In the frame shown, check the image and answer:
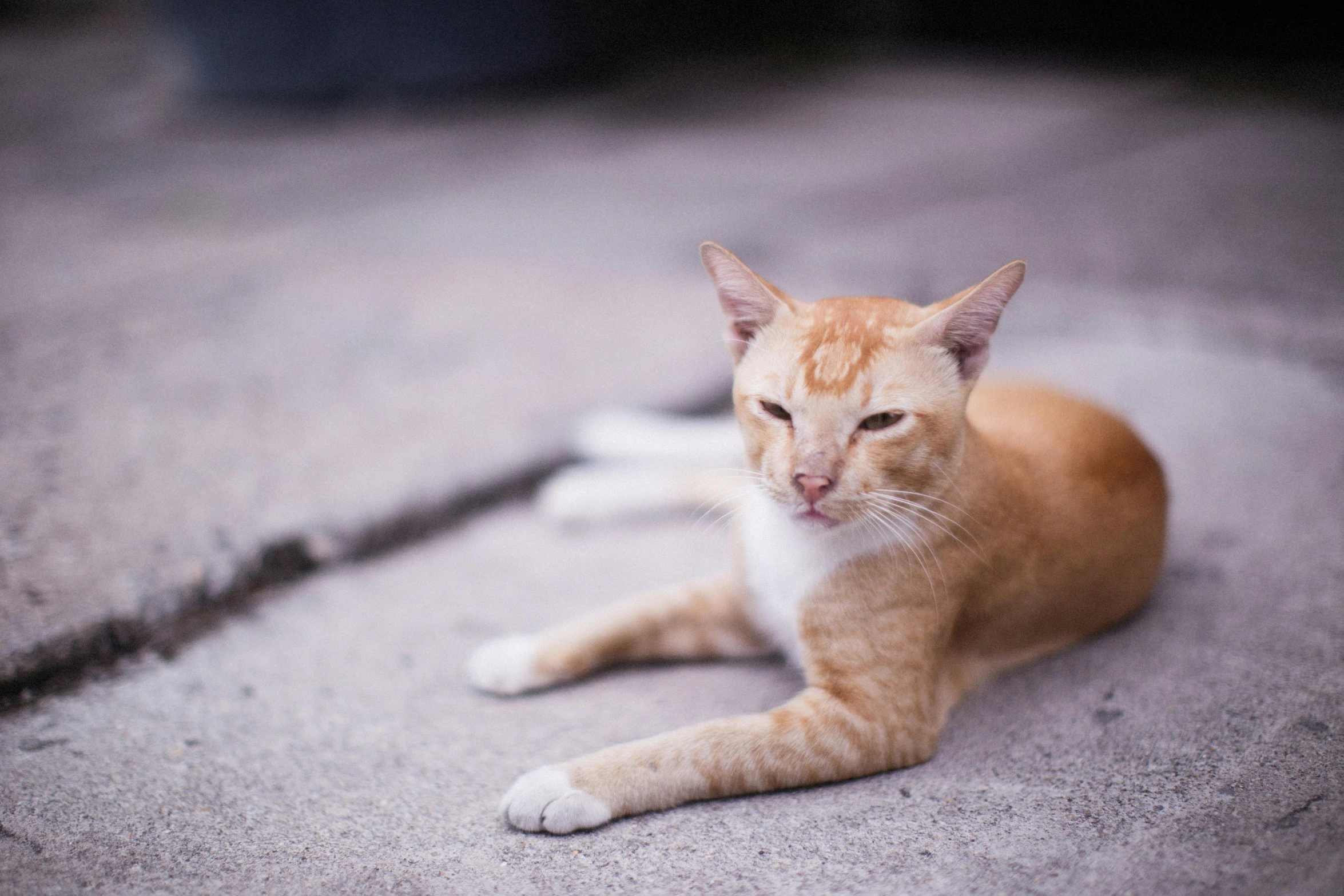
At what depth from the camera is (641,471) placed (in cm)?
269

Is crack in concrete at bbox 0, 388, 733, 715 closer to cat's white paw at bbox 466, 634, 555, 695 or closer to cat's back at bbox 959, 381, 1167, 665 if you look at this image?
cat's white paw at bbox 466, 634, 555, 695

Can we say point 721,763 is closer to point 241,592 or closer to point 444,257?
point 241,592

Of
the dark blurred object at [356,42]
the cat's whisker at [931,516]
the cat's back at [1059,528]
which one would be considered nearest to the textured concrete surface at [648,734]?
the cat's back at [1059,528]

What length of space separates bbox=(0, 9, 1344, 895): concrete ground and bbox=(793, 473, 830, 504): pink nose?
0.52 metres

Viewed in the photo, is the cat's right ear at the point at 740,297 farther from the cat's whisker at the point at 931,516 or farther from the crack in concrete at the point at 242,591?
the crack in concrete at the point at 242,591

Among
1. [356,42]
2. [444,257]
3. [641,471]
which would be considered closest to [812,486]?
[641,471]

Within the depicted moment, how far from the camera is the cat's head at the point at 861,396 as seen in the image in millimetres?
1614

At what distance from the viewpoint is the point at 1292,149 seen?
528 cm

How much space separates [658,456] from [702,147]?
410 centimetres

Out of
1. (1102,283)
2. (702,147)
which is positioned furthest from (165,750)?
(702,147)

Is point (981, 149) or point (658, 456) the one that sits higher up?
point (981, 149)

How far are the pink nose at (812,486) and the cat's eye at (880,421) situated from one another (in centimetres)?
15

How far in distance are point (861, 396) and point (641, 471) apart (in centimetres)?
114

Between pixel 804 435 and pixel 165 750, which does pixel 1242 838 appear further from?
pixel 165 750
